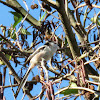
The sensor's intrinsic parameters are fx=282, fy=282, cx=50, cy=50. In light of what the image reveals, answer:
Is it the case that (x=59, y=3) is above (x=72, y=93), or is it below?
above

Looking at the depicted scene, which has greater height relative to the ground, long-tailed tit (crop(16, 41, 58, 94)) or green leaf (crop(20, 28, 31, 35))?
green leaf (crop(20, 28, 31, 35))

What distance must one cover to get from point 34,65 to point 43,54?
16cm

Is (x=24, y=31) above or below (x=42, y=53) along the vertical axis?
above

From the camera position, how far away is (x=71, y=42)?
135 inches

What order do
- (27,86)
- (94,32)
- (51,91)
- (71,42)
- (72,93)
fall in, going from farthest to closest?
(94,32) → (71,42) → (27,86) → (72,93) → (51,91)

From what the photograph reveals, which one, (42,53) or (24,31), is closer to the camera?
(42,53)

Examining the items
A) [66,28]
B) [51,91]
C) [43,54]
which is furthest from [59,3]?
[51,91]

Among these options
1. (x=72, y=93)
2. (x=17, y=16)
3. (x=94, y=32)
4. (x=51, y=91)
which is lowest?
(x=72, y=93)

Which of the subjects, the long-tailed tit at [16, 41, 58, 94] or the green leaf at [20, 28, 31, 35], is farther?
the green leaf at [20, 28, 31, 35]

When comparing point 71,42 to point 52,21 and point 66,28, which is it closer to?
point 66,28

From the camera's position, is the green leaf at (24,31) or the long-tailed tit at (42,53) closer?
the long-tailed tit at (42,53)

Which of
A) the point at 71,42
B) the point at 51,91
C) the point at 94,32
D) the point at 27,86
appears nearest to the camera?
the point at 51,91

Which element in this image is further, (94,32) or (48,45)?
(94,32)

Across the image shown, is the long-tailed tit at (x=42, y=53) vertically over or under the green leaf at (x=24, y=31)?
under
